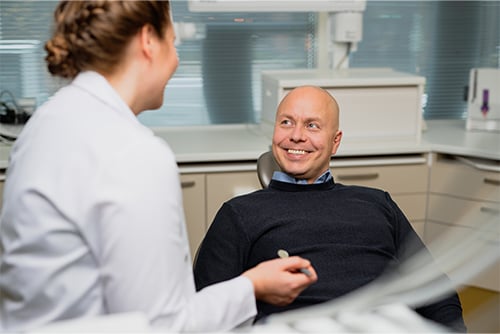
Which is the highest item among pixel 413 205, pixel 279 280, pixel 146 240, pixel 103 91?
pixel 103 91

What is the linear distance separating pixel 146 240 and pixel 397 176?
2111 millimetres

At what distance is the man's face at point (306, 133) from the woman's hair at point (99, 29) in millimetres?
977

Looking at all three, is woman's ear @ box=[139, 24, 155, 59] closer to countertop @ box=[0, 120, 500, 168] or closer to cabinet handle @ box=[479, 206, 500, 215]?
cabinet handle @ box=[479, 206, 500, 215]

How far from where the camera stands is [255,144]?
301 centimetres

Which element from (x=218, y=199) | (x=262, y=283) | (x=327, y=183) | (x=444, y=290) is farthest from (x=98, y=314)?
(x=218, y=199)

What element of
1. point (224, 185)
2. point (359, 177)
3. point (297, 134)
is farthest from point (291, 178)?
point (359, 177)

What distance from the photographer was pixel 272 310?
172cm

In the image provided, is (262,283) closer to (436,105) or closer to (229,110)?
(229,110)

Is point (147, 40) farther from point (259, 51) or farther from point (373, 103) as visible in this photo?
point (259, 51)

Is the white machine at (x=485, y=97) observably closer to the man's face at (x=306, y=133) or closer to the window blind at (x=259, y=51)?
the window blind at (x=259, y=51)

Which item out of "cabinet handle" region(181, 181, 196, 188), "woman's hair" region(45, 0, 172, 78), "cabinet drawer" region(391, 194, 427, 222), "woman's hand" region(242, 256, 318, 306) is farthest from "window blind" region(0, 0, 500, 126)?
"woman's hand" region(242, 256, 318, 306)

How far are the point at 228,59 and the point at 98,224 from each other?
2.52 meters

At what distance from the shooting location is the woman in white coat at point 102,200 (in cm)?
102

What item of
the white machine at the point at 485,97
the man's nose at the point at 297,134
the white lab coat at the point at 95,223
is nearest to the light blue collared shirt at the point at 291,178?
the man's nose at the point at 297,134
